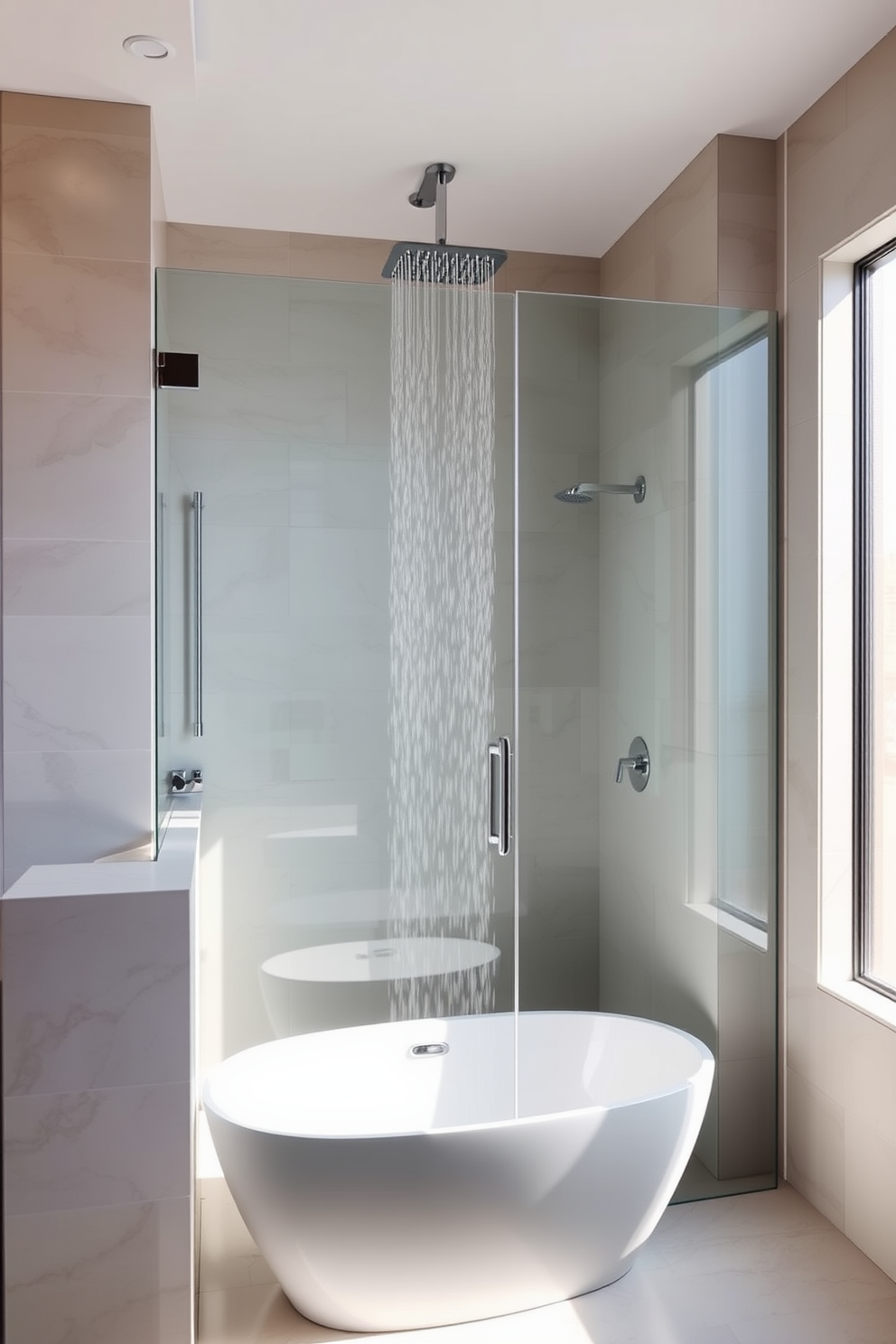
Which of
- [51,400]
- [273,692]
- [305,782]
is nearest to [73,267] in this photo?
[51,400]

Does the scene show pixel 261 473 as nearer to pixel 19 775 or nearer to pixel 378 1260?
pixel 19 775

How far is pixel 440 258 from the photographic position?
8.61 ft

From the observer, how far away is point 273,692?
2342mm

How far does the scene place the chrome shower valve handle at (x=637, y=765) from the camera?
98.5 inches

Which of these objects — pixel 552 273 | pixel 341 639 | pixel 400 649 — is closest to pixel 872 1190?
pixel 400 649

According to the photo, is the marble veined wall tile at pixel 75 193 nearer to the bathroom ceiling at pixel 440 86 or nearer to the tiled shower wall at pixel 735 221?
the bathroom ceiling at pixel 440 86

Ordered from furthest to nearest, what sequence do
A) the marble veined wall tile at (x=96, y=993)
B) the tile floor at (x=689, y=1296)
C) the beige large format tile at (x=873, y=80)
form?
the beige large format tile at (x=873, y=80), the tile floor at (x=689, y=1296), the marble veined wall tile at (x=96, y=993)

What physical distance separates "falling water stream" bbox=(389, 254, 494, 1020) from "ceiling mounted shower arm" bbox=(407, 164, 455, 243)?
2.01ft

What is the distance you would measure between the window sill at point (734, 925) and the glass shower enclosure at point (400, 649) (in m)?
0.25

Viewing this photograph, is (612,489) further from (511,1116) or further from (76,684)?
(511,1116)

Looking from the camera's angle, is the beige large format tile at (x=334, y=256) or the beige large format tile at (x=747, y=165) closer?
the beige large format tile at (x=747, y=165)

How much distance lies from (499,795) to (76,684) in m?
1.05

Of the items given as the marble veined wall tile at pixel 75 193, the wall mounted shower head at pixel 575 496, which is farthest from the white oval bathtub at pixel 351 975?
the marble veined wall tile at pixel 75 193

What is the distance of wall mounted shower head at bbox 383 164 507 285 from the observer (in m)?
2.51
